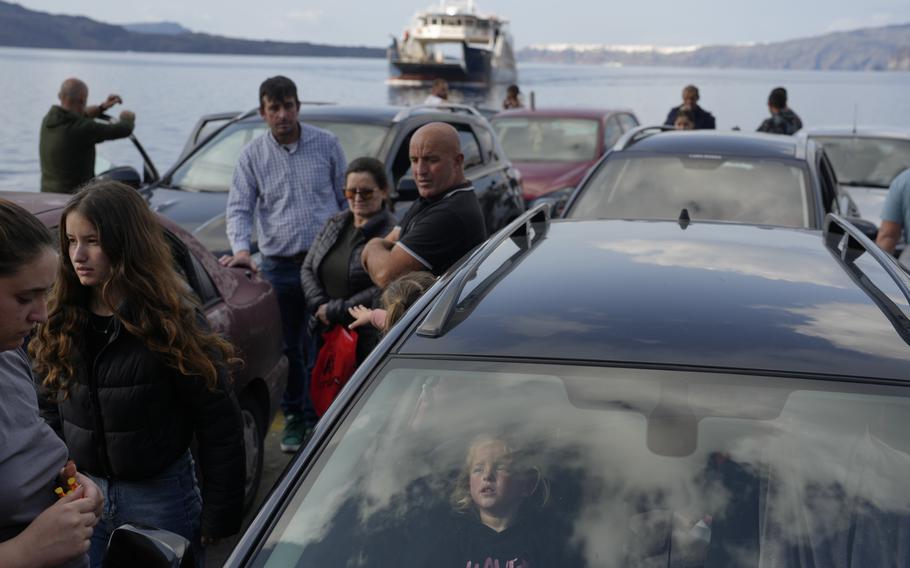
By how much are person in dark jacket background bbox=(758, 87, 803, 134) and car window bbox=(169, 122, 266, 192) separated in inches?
252

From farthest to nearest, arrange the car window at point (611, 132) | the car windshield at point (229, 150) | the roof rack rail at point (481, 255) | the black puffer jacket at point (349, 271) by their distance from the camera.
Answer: the car window at point (611, 132), the car windshield at point (229, 150), the black puffer jacket at point (349, 271), the roof rack rail at point (481, 255)

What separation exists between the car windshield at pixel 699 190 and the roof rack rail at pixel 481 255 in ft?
8.03

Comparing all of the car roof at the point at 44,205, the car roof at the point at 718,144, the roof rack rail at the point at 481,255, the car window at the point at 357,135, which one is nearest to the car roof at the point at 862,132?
the car roof at the point at 718,144

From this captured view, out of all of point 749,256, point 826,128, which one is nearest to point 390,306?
point 749,256

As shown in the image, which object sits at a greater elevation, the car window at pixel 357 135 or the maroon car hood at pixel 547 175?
the car window at pixel 357 135

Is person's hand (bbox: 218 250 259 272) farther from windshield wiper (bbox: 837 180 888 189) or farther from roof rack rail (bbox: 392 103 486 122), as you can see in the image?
windshield wiper (bbox: 837 180 888 189)

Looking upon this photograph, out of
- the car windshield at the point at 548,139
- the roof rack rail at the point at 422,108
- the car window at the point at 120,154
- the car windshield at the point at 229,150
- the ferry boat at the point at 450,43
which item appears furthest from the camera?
the ferry boat at the point at 450,43

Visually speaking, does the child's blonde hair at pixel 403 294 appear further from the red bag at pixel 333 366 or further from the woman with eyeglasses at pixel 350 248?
the woman with eyeglasses at pixel 350 248

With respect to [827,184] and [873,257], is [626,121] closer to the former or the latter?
[827,184]

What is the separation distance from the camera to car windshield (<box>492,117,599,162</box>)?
13086mm

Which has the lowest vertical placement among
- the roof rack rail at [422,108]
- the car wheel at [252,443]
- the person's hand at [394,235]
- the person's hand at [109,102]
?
the car wheel at [252,443]

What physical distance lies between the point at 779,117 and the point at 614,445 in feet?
35.8

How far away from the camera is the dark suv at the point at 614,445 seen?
2.11m

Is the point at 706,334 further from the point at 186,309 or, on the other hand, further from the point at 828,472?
the point at 186,309
